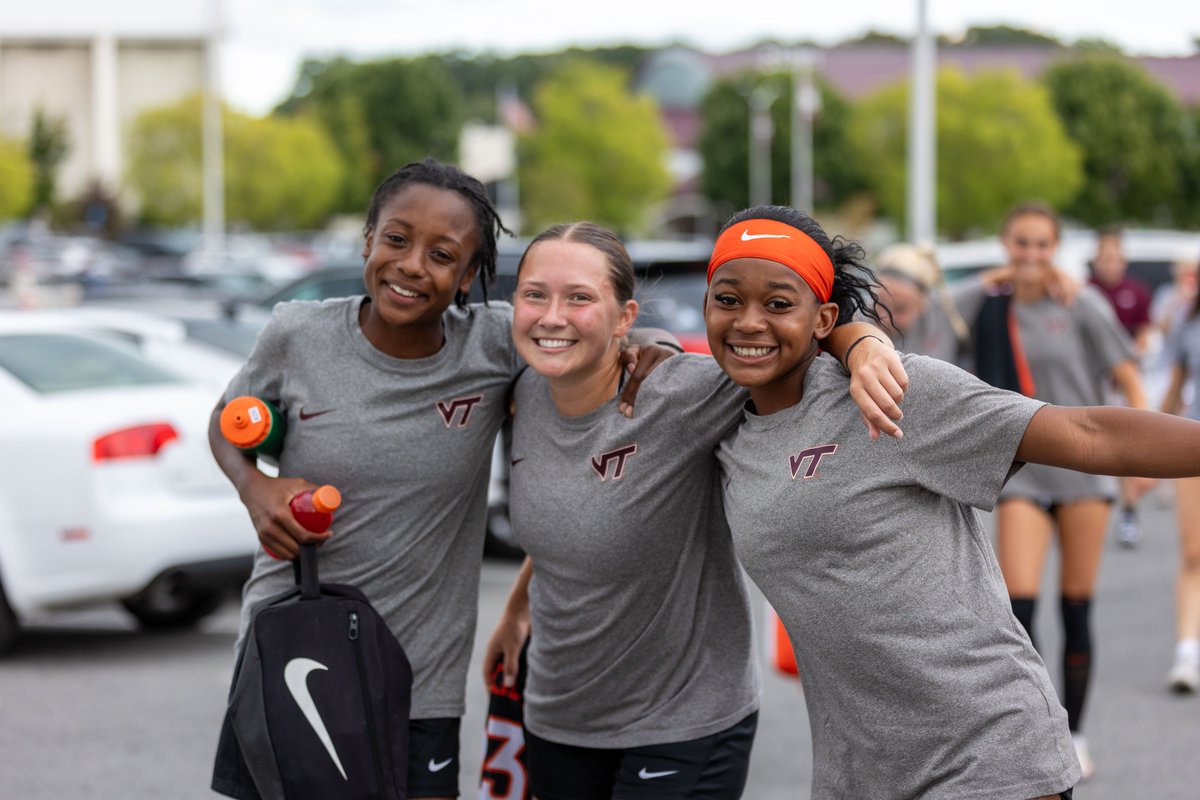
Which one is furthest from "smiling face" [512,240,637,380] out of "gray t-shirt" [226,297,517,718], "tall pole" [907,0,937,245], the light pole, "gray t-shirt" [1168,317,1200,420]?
the light pole

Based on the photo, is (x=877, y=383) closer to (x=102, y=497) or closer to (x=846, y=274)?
(x=846, y=274)

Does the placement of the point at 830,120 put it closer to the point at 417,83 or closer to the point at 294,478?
the point at 417,83

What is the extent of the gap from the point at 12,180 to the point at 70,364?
147ft

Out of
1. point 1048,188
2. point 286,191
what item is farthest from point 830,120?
point 286,191

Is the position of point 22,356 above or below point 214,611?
above

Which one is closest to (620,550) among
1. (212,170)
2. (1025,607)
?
(1025,607)

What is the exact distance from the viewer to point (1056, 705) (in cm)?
271

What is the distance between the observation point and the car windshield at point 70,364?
7.31m

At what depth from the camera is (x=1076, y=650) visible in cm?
539

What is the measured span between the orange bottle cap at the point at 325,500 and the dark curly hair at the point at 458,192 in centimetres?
59

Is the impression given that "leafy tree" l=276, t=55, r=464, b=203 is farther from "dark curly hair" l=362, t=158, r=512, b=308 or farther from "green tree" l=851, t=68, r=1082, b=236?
"dark curly hair" l=362, t=158, r=512, b=308

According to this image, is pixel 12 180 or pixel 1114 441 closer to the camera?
pixel 1114 441

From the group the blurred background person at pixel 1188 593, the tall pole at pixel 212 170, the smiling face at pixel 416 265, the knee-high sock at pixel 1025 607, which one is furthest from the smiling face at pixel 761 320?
the tall pole at pixel 212 170

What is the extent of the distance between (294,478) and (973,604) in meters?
1.45
